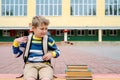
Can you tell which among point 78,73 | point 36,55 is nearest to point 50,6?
point 78,73

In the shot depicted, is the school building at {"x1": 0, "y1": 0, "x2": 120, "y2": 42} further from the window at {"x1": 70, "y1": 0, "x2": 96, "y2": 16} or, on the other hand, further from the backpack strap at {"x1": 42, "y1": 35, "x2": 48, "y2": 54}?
the backpack strap at {"x1": 42, "y1": 35, "x2": 48, "y2": 54}

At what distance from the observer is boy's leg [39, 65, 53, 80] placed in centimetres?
559

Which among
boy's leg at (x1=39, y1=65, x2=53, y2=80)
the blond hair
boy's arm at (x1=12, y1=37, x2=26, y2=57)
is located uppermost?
the blond hair

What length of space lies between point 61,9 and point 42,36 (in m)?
49.6

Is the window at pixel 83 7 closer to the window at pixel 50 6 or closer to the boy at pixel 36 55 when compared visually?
the window at pixel 50 6

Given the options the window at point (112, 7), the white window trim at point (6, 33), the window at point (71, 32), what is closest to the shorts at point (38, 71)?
the window at point (112, 7)

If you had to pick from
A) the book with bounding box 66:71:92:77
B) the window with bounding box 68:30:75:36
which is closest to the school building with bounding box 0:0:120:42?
the window with bounding box 68:30:75:36

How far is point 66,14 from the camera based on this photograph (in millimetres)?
55062

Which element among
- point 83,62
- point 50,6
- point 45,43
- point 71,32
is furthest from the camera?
point 71,32

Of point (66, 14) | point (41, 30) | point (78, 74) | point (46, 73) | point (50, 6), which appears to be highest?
point (50, 6)

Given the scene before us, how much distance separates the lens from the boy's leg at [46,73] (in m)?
5.59

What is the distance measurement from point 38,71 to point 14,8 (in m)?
50.5

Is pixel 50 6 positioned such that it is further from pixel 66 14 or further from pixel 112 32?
pixel 112 32

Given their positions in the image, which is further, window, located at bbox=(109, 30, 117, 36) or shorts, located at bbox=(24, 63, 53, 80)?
window, located at bbox=(109, 30, 117, 36)
